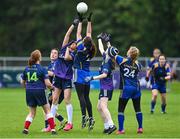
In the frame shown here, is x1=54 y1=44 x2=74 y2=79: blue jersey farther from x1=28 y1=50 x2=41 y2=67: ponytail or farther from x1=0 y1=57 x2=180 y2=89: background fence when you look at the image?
x1=0 y1=57 x2=180 y2=89: background fence

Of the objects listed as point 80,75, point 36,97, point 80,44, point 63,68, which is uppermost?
point 80,44

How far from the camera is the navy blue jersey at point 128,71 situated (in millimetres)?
18469

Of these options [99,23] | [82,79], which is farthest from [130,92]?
[99,23]

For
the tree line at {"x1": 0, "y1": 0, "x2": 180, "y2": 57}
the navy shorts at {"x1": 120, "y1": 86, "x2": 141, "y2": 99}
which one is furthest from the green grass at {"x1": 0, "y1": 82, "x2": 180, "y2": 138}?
the tree line at {"x1": 0, "y1": 0, "x2": 180, "y2": 57}

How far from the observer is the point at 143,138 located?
1731 centimetres

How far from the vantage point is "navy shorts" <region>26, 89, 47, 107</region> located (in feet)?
59.8

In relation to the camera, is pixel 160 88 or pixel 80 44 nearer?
pixel 80 44

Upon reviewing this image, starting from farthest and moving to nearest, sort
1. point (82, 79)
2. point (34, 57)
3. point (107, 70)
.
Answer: point (82, 79) < point (107, 70) < point (34, 57)

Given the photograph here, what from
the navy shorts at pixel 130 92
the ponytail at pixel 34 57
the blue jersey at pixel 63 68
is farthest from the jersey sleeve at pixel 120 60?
the ponytail at pixel 34 57

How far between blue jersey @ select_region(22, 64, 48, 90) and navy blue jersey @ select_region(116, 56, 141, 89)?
1848 millimetres

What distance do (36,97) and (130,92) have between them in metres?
2.28

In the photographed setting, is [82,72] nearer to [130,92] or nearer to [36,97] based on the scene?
[130,92]

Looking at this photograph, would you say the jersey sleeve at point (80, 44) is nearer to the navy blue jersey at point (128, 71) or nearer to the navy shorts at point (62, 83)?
the navy shorts at point (62, 83)

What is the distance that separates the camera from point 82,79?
1905 cm
